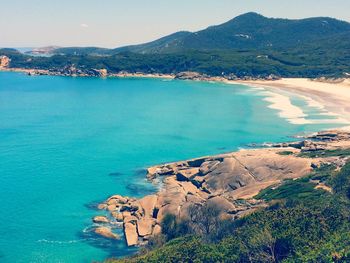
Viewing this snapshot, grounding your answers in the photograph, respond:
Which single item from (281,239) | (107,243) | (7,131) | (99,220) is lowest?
(107,243)

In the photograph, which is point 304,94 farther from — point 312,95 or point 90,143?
point 90,143

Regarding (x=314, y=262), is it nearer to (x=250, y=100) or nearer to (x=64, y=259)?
(x=64, y=259)

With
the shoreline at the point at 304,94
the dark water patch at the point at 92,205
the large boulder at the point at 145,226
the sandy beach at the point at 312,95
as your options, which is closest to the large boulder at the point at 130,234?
the large boulder at the point at 145,226

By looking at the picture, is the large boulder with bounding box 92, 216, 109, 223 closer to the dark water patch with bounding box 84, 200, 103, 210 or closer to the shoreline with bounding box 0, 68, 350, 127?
the dark water patch with bounding box 84, 200, 103, 210

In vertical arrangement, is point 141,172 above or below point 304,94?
below

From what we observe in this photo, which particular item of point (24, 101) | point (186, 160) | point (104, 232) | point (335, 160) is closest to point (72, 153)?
point (186, 160)

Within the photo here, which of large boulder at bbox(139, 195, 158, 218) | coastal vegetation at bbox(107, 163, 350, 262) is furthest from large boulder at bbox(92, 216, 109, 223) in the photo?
coastal vegetation at bbox(107, 163, 350, 262)

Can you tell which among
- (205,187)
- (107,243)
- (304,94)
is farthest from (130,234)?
(304,94)

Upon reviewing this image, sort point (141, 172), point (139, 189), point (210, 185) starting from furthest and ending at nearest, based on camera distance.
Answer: point (141, 172) < point (139, 189) < point (210, 185)
